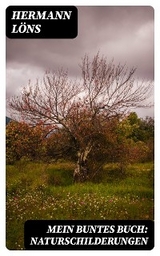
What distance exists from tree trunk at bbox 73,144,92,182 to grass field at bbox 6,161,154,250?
0.19 metres

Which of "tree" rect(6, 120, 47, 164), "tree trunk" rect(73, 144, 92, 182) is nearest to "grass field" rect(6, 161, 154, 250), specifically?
"tree trunk" rect(73, 144, 92, 182)

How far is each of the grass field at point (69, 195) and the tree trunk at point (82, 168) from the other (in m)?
0.19

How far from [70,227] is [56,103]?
4972 millimetres

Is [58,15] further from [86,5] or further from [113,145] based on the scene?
[113,145]

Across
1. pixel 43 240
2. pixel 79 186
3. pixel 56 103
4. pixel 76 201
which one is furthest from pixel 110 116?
pixel 43 240

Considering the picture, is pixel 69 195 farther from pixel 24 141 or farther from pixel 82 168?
pixel 24 141

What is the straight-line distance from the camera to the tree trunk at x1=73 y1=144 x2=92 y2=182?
10484 mm

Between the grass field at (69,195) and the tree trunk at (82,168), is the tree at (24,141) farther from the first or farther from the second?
the tree trunk at (82,168)

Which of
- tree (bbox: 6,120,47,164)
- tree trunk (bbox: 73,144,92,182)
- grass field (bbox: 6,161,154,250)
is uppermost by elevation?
tree (bbox: 6,120,47,164)

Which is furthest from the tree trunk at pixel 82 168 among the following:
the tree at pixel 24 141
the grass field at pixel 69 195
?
the tree at pixel 24 141

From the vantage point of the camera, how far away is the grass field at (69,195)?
23.7ft

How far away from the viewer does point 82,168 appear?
10680 mm

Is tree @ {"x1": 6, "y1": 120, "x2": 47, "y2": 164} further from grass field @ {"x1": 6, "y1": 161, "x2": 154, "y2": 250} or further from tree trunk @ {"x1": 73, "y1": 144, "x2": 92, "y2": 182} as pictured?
tree trunk @ {"x1": 73, "y1": 144, "x2": 92, "y2": 182}

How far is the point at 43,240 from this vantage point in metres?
6.62
